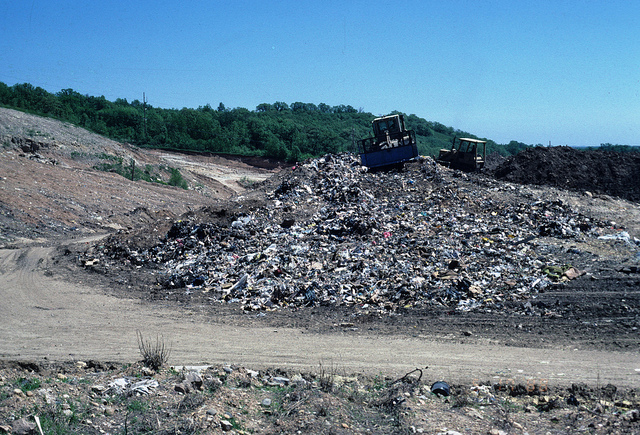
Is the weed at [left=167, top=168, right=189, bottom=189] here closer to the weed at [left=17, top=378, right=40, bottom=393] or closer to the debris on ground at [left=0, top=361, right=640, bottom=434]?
the debris on ground at [left=0, top=361, right=640, bottom=434]

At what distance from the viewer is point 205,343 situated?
7055 mm

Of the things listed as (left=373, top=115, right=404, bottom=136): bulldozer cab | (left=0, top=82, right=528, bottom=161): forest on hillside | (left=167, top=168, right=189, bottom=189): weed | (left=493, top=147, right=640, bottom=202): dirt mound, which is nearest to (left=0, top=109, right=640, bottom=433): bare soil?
(left=493, top=147, right=640, bottom=202): dirt mound

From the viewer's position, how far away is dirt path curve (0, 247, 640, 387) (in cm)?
589

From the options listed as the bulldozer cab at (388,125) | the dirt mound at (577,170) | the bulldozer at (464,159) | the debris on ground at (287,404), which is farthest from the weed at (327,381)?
the dirt mound at (577,170)

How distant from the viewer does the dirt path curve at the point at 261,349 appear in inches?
232

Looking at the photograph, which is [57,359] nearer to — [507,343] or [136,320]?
[136,320]

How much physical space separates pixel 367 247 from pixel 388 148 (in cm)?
718

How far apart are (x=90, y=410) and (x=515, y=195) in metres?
14.4

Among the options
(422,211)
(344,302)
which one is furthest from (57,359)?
(422,211)

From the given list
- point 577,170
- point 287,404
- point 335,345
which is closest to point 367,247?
point 335,345

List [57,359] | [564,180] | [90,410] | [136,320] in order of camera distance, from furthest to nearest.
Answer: [564,180] → [136,320] → [57,359] → [90,410]

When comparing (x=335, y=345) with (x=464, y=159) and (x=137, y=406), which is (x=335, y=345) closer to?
(x=137, y=406)

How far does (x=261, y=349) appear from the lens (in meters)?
6.79

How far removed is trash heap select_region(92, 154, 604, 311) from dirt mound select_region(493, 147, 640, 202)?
5.60 meters
